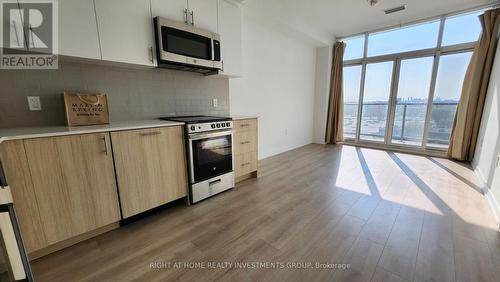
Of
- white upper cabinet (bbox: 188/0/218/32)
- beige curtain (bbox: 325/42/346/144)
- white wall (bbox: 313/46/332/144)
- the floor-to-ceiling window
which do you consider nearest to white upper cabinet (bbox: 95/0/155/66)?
white upper cabinet (bbox: 188/0/218/32)

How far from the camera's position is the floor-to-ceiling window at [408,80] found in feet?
12.0

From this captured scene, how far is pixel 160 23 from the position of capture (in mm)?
1901

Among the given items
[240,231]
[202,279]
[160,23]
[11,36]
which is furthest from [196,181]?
[11,36]

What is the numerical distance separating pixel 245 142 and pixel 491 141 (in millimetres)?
3127

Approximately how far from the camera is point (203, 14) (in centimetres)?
229

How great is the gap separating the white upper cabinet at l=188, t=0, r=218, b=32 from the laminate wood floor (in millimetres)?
2011

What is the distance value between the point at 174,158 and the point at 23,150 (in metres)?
1.00

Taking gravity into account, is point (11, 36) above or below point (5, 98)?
above

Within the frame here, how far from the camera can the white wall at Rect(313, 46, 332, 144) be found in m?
4.86

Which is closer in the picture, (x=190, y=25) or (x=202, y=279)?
(x=202, y=279)

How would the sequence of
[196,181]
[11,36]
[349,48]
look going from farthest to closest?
[349,48] → [196,181] → [11,36]

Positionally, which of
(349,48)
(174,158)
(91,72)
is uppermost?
(349,48)

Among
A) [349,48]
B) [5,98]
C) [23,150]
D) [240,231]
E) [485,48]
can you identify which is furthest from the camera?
[349,48]

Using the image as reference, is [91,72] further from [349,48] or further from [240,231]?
[349,48]
